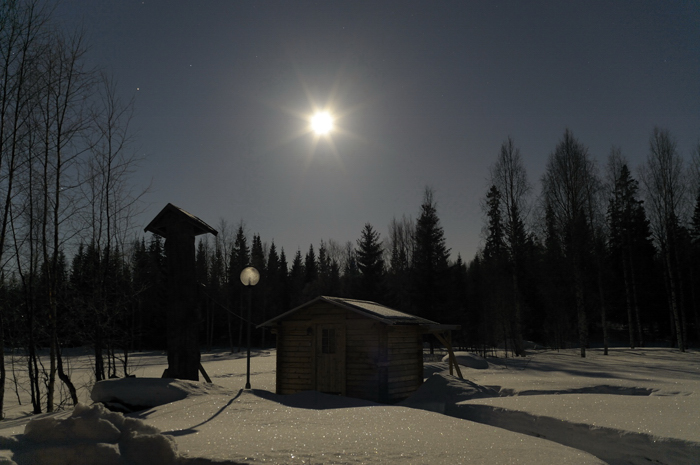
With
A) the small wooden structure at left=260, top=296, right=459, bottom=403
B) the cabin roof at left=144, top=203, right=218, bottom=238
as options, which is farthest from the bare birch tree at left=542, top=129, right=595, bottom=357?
the cabin roof at left=144, top=203, right=218, bottom=238

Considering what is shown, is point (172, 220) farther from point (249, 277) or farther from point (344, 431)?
point (344, 431)

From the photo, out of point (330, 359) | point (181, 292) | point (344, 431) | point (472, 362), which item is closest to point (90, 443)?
point (344, 431)

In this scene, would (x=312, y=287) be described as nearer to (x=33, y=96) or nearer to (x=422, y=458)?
(x=33, y=96)

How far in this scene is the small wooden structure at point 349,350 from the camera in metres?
13.3

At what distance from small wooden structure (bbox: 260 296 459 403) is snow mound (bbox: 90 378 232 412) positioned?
6.14 metres

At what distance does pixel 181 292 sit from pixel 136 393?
2422 millimetres

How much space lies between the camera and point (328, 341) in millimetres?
14352

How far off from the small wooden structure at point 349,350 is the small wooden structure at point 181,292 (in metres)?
4.83

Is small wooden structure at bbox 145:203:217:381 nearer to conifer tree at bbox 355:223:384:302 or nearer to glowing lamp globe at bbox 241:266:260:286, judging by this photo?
glowing lamp globe at bbox 241:266:260:286

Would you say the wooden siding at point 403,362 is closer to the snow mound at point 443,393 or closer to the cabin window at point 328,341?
the snow mound at point 443,393

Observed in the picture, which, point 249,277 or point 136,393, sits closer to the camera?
point 136,393

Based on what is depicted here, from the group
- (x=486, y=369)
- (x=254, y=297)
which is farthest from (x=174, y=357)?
(x=254, y=297)

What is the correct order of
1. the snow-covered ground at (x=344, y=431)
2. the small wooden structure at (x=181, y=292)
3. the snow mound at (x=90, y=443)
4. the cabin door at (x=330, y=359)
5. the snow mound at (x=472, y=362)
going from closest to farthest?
the snow mound at (x=90, y=443)
the snow-covered ground at (x=344, y=431)
the small wooden structure at (x=181, y=292)
the cabin door at (x=330, y=359)
the snow mound at (x=472, y=362)

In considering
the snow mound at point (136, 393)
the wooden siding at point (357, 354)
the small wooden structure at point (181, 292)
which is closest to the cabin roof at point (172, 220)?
the small wooden structure at point (181, 292)
